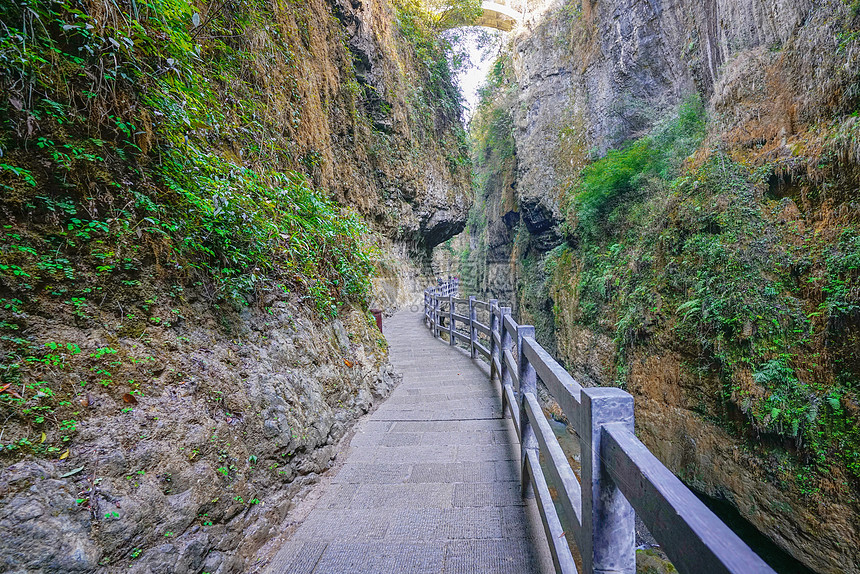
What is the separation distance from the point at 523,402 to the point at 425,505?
39.8 inches

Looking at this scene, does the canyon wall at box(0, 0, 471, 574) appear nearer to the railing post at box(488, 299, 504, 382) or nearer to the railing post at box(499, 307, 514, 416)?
the railing post at box(499, 307, 514, 416)

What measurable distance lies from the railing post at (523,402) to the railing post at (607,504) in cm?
142

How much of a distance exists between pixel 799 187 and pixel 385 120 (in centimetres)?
1195

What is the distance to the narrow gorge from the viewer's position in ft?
5.70

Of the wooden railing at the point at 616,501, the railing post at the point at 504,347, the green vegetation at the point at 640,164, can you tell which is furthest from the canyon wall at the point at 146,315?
the green vegetation at the point at 640,164

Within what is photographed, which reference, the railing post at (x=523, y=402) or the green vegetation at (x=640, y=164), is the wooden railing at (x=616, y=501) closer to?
the railing post at (x=523, y=402)

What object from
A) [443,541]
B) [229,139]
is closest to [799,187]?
[443,541]

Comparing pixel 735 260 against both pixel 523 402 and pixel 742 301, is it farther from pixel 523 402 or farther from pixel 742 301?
pixel 523 402

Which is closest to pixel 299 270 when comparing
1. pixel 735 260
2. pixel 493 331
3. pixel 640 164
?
pixel 493 331

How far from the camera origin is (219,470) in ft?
6.72

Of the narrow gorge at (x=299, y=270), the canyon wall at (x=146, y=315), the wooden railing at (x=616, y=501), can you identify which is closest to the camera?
the wooden railing at (x=616, y=501)

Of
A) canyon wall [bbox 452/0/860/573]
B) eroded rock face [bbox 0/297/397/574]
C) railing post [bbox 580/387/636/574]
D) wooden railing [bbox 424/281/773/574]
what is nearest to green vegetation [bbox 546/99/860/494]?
canyon wall [bbox 452/0/860/573]

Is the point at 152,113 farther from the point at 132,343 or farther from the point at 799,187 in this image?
the point at 799,187

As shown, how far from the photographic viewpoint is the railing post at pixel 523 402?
8.34ft
